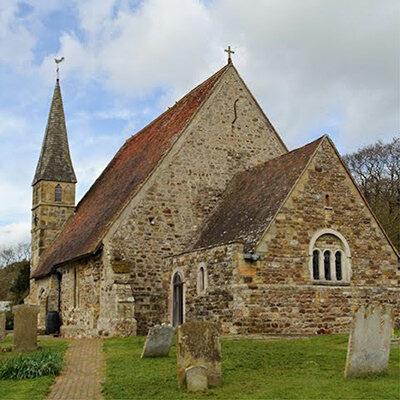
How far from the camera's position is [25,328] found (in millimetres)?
17562

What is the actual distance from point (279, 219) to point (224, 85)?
9.43 meters

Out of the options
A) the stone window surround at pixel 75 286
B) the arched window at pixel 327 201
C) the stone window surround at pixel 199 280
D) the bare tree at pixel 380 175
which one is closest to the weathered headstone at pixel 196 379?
the stone window surround at pixel 199 280

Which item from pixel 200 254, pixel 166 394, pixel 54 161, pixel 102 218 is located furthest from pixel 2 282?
pixel 166 394

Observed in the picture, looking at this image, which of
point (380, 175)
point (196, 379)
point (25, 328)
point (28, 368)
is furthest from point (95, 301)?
point (380, 175)

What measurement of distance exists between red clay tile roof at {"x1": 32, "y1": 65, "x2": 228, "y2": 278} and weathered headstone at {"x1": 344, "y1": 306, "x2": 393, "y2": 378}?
12.8 m

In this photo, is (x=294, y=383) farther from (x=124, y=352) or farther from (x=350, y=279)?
(x=350, y=279)

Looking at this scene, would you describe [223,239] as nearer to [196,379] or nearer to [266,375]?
[266,375]

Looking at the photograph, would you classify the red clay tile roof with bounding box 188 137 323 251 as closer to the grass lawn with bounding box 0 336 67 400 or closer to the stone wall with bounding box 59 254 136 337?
the stone wall with bounding box 59 254 136 337

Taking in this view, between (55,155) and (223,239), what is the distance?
17.3 meters

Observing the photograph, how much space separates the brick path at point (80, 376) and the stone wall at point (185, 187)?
472cm

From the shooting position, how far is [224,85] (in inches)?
1040

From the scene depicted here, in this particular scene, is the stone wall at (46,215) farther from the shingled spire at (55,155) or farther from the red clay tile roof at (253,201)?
the red clay tile roof at (253,201)

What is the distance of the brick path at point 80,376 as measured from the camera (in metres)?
10.7

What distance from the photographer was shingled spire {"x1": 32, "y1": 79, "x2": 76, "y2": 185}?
34.0 m
